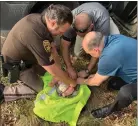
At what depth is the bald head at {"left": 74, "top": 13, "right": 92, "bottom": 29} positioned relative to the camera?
3830 millimetres

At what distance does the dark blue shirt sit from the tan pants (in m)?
0.99

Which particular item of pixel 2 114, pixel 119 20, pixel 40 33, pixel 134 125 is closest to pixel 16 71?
pixel 2 114

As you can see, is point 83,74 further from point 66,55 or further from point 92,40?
point 92,40

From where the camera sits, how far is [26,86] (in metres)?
4.28

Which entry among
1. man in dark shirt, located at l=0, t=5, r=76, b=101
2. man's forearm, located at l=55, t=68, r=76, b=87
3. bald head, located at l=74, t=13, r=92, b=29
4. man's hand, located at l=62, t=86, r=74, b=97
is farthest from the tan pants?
bald head, located at l=74, t=13, r=92, b=29

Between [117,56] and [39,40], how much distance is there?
75 centimetres

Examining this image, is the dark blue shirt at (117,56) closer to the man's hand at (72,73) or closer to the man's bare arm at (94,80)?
the man's bare arm at (94,80)

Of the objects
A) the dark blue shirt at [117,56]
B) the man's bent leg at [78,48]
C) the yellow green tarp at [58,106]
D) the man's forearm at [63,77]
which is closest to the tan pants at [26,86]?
the yellow green tarp at [58,106]

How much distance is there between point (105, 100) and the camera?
426 centimetres

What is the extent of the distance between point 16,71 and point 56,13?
3.29ft

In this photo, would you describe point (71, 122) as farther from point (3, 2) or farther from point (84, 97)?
point (3, 2)

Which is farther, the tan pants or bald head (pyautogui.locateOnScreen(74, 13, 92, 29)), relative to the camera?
the tan pants

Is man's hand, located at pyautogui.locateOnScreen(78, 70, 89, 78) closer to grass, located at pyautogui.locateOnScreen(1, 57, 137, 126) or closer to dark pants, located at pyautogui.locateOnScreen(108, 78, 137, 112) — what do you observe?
grass, located at pyautogui.locateOnScreen(1, 57, 137, 126)

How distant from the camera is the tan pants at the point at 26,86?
166 inches
